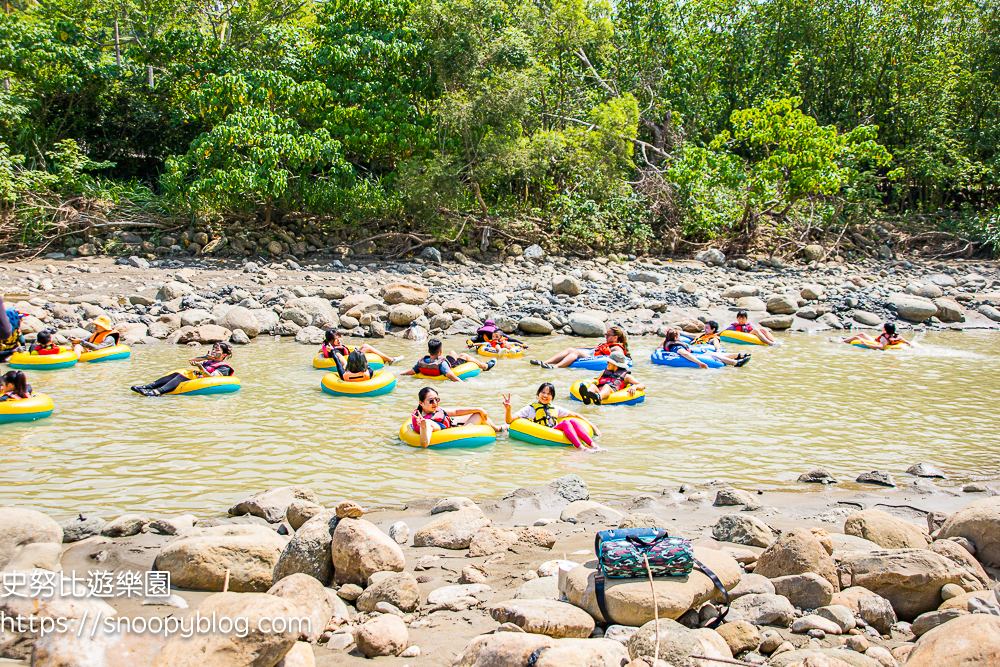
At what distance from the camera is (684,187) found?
24.8m

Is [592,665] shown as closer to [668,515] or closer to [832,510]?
[668,515]

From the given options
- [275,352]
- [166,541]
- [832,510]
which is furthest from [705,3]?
[166,541]

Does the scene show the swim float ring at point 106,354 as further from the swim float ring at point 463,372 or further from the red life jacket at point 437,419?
the red life jacket at point 437,419

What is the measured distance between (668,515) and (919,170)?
90.9ft

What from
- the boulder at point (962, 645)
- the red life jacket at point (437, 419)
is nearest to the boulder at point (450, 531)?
the boulder at point (962, 645)

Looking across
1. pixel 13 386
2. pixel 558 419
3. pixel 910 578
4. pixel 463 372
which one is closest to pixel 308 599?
pixel 910 578

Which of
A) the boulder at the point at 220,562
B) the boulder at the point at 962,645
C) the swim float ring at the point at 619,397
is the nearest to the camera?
the boulder at the point at 962,645

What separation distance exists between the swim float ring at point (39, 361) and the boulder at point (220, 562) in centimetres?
921

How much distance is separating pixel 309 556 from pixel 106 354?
402 inches

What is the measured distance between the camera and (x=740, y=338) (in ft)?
52.9

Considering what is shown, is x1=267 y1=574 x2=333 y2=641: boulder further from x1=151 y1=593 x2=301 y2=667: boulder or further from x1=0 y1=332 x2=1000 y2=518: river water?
x1=0 y1=332 x2=1000 y2=518: river water

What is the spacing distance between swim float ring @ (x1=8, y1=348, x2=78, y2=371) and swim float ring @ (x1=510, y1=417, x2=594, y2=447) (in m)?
8.24

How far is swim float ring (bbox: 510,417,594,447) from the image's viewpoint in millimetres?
8797

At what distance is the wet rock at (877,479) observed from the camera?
286 inches
